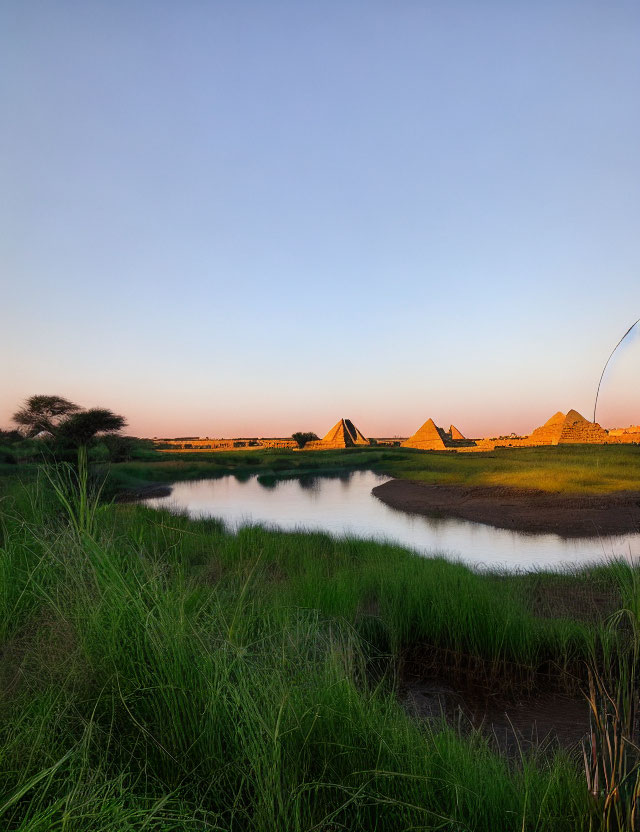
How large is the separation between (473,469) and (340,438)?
125 feet

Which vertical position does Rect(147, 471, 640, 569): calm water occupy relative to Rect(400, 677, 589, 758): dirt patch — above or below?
below

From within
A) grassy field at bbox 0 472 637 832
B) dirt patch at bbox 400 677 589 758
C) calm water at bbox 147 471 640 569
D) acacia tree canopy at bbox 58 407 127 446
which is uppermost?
acacia tree canopy at bbox 58 407 127 446

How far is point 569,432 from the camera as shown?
4819 cm

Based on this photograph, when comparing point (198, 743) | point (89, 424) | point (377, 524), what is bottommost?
point (377, 524)

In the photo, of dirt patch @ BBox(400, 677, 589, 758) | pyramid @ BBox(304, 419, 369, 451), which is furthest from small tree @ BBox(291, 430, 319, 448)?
dirt patch @ BBox(400, 677, 589, 758)

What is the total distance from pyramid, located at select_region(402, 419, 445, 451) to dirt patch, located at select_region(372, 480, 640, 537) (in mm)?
35963

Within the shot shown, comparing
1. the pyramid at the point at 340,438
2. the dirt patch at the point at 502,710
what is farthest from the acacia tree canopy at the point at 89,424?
the pyramid at the point at 340,438

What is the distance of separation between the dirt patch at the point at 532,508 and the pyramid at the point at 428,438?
36.0 metres

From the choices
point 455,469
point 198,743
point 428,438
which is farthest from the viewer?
point 428,438

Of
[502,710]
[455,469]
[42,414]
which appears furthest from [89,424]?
[502,710]

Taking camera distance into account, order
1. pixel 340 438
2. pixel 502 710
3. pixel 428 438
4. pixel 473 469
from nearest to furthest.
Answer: pixel 502 710, pixel 473 469, pixel 428 438, pixel 340 438

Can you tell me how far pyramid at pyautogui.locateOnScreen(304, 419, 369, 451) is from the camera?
6209cm

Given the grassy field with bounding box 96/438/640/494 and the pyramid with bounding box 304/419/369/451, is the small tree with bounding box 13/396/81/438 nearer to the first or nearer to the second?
the grassy field with bounding box 96/438/640/494

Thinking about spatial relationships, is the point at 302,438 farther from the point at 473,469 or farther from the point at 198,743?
the point at 198,743
